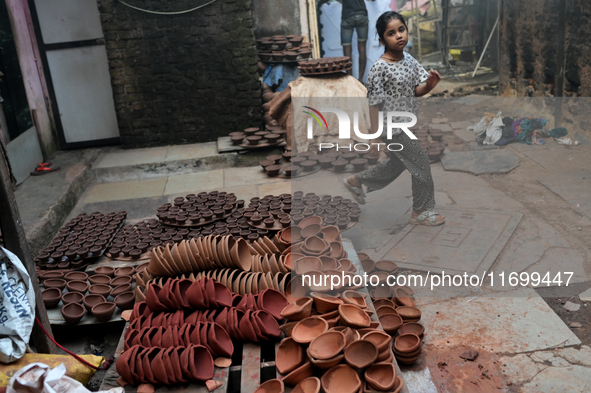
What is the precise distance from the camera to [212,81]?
7.74 meters

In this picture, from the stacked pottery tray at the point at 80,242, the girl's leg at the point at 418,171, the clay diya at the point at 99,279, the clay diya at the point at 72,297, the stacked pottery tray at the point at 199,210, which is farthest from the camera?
the stacked pottery tray at the point at 199,210

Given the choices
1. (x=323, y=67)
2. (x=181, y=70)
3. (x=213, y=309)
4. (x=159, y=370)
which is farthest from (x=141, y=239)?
(x=323, y=67)

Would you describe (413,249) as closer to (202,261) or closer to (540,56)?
(202,261)

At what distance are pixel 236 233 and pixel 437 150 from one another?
3603 mm

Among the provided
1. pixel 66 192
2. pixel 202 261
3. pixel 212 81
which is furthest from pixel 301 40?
pixel 202 261

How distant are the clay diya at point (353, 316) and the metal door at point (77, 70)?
6297 mm

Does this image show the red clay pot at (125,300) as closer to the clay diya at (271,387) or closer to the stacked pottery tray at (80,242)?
the stacked pottery tray at (80,242)

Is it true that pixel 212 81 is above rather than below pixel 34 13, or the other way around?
below

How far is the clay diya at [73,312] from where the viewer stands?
134 inches

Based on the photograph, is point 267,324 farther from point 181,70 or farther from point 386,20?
point 181,70

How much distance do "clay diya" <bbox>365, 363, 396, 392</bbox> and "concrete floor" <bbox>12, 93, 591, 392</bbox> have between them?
0.50 metres

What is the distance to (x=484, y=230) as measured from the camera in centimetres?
473

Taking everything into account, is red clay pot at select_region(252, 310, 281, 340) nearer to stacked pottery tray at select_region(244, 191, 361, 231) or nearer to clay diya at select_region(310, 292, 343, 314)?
clay diya at select_region(310, 292, 343, 314)

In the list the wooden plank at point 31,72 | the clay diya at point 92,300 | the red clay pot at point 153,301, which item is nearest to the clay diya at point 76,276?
the clay diya at point 92,300
